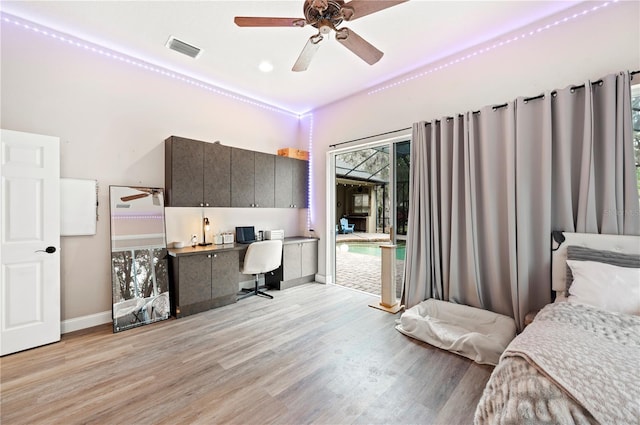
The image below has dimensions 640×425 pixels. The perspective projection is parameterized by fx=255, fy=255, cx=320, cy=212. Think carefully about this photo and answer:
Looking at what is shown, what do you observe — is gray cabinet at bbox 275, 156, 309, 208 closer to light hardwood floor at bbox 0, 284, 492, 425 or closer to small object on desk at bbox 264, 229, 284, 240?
small object on desk at bbox 264, 229, 284, 240

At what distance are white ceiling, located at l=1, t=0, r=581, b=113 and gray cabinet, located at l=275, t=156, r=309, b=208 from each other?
1.36 meters

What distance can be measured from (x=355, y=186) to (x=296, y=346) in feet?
34.3

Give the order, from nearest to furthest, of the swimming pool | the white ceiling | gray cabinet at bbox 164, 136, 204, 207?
the white ceiling
gray cabinet at bbox 164, 136, 204, 207
the swimming pool

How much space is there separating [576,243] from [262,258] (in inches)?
132

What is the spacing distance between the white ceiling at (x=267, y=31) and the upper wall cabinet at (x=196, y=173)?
1041 mm

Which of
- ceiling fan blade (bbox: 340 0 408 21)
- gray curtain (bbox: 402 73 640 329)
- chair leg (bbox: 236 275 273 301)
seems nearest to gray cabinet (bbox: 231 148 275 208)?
chair leg (bbox: 236 275 273 301)

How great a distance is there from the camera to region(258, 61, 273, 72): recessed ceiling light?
320 centimetres

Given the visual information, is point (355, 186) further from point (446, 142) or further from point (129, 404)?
point (129, 404)

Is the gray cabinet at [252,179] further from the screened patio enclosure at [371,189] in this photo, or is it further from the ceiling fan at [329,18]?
the ceiling fan at [329,18]

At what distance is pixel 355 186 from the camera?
12.4 metres

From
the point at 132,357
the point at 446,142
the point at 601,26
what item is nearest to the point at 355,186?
the point at 446,142

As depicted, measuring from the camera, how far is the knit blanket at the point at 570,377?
0.97 meters

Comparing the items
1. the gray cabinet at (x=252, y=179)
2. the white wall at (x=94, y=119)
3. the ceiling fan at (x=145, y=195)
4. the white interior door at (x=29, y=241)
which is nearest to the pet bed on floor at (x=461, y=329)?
the gray cabinet at (x=252, y=179)

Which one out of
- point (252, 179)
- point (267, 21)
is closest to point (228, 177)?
point (252, 179)
